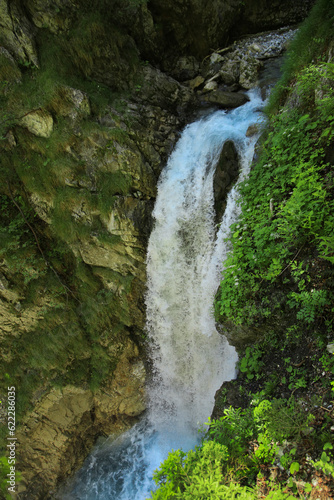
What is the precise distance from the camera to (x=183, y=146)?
277 inches

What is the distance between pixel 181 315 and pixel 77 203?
3676mm

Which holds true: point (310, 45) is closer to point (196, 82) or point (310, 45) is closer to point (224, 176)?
point (224, 176)

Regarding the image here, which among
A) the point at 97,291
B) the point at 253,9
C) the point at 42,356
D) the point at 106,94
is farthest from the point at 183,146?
the point at 42,356

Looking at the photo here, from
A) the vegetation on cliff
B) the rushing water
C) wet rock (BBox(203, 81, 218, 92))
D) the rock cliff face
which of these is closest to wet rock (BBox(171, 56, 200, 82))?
wet rock (BBox(203, 81, 218, 92))

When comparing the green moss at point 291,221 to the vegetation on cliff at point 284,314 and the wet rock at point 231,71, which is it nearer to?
the vegetation on cliff at point 284,314

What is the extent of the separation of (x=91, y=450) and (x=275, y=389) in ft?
21.5

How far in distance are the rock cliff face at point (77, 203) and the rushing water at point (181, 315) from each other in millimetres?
369

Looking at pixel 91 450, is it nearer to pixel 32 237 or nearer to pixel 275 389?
pixel 32 237

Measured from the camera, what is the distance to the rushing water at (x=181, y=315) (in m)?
6.16

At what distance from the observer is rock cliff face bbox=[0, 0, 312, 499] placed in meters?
6.13

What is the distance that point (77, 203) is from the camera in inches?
252

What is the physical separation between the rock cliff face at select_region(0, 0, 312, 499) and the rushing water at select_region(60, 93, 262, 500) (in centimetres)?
37

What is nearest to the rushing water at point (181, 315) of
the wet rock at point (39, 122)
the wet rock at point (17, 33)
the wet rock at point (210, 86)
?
the wet rock at point (210, 86)

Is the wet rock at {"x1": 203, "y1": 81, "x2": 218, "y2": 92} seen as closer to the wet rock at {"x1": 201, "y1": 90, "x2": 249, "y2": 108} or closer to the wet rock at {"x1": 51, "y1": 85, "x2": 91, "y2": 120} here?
the wet rock at {"x1": 201, "y1": 90, "x2": 249, "y2": 108}
